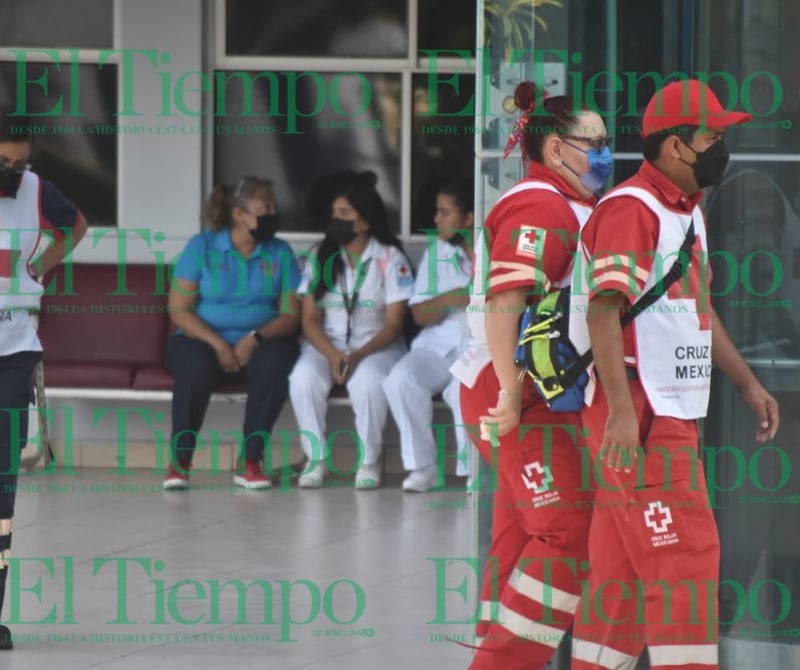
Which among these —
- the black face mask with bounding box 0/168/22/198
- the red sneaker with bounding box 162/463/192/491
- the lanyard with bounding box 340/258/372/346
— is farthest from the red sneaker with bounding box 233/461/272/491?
the black face mask with bounding box 0/168/22/198

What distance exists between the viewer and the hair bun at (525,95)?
4.89 m

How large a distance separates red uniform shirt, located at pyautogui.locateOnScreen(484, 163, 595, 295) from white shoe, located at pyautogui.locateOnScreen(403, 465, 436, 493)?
14.3ft

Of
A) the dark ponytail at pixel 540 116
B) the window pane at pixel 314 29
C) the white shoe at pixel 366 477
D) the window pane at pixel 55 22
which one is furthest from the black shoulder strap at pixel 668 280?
the window pane at pixel 55 22

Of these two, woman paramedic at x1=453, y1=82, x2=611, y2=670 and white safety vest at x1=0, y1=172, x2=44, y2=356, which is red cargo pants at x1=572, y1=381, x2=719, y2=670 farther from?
white safety vest at x1=0, y1=172, x2=44, y2=356

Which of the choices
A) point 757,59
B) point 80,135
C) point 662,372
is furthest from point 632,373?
point 80,135

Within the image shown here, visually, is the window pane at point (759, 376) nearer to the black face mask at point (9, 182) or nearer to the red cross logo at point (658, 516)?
the red cross logo at point (658, 516)

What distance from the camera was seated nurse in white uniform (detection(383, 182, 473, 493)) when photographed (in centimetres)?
903

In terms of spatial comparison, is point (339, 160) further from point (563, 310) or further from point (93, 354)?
point (563, 310)

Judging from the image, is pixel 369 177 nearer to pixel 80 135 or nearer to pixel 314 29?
pixel 314 29

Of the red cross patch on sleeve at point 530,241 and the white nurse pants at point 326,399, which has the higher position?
the red cross patch on sleeve at point 530,241

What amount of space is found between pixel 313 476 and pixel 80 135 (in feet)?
7.90

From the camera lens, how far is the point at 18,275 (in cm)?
569

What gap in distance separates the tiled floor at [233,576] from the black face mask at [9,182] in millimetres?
1457

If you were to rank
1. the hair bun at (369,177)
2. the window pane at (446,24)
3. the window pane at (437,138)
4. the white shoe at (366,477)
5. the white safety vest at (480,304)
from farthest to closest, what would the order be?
the window pane at (437,138) < the window pane at (446,24) < the hair bun at (369,177) < the white shoe at (366,477) < the white safety vest at (480,304)
